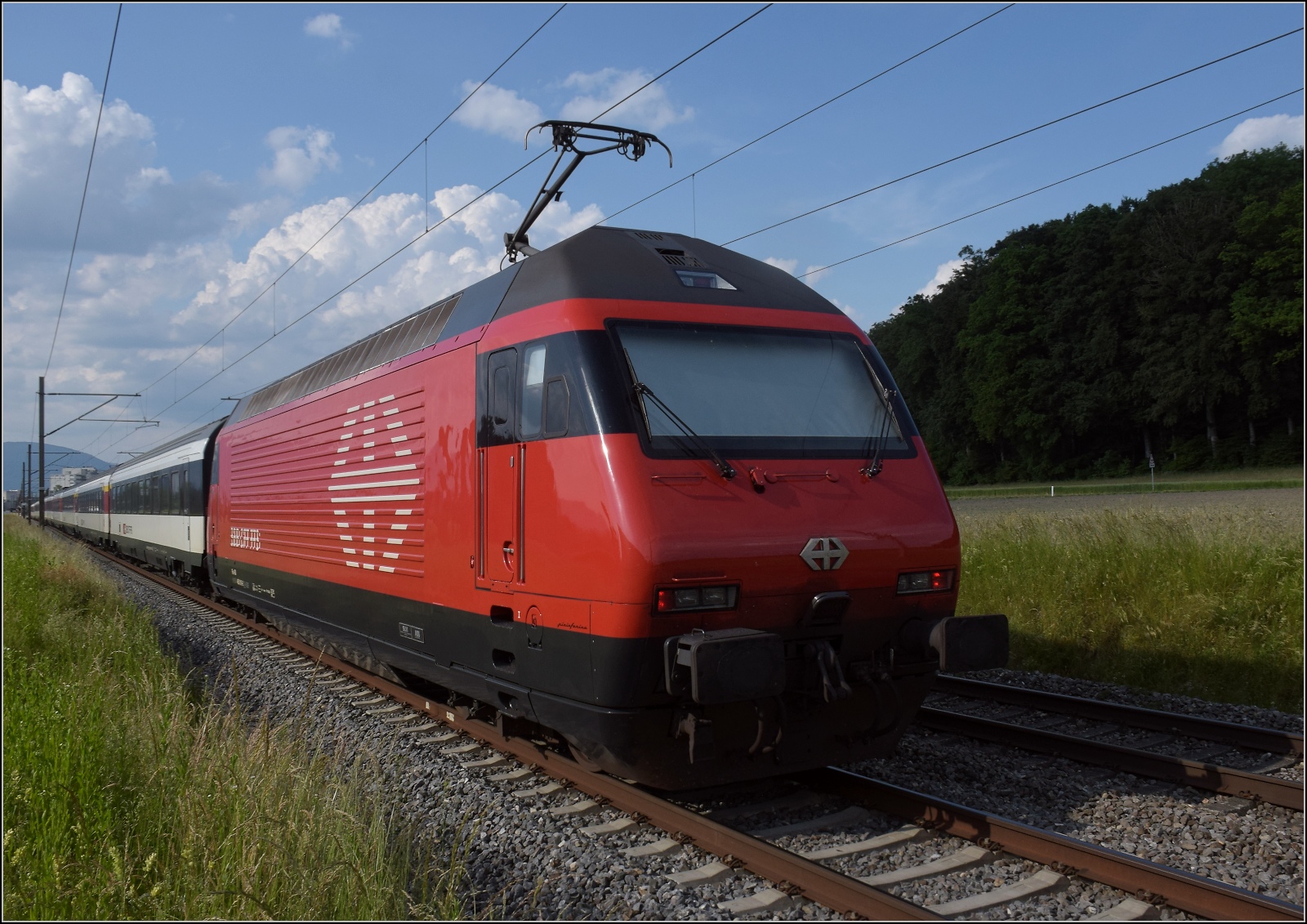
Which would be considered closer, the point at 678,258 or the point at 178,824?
the point at 178,824

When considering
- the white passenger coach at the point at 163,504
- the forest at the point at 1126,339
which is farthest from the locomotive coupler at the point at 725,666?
the white passenger coach at the point at 163,504

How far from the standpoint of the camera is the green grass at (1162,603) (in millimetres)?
8508

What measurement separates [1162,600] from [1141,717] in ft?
9.33

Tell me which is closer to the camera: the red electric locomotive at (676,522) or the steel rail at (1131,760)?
the red electric locomotive at (676,522)

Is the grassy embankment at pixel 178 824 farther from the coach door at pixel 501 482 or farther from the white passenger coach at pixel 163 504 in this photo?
the white passenger coach at pixel 163 504

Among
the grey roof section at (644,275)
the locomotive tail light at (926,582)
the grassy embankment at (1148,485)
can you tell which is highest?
the grey roof section at (644,275)

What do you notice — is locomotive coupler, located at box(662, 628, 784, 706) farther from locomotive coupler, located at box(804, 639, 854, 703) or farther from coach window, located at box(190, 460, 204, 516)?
coach window, located at box(190, 460, 204, 516)

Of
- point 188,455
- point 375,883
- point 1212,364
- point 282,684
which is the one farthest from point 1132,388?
point 375,883

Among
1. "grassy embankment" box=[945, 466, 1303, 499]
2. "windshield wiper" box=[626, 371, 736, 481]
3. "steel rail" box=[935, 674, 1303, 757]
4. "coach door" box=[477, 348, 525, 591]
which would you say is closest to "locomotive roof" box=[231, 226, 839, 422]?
"coach door" box=[477, 348, 525, 591]

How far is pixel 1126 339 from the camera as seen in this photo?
1807 inches

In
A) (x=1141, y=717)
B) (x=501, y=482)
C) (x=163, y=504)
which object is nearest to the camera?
(x=501, y=482)

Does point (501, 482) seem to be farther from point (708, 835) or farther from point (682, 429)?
point (708, 835)

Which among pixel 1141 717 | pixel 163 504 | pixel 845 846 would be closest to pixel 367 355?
pixel 845 846

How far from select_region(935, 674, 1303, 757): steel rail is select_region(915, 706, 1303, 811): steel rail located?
0.67 metres
